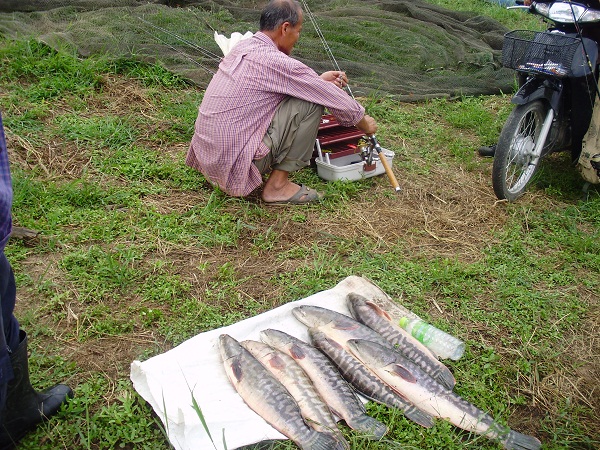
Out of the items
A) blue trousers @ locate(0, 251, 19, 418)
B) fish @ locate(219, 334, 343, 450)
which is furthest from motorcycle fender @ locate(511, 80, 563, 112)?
blue trousers @ locate(0, 251, 19, 418)

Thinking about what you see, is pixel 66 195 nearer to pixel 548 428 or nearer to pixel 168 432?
pixel 168 432

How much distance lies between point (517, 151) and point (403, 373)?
2.45 m

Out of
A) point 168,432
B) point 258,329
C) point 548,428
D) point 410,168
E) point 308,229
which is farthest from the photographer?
point 410,168

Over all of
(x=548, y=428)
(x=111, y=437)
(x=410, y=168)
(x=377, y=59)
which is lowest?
(x=111, y=437)

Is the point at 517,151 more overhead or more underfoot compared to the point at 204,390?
more overhead

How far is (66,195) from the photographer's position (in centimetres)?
407

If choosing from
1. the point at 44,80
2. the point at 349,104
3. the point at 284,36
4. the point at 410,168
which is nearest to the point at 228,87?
the point at 284,36

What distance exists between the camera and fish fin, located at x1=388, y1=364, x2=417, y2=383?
2.70 m

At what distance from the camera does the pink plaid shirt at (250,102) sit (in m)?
3.92

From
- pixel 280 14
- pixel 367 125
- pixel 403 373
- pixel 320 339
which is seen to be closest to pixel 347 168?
pixel 367 125

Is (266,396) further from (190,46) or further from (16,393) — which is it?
(190,46)

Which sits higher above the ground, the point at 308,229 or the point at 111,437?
the point at 308,229

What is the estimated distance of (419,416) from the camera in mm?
2555

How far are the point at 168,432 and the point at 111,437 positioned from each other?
0.84ft
